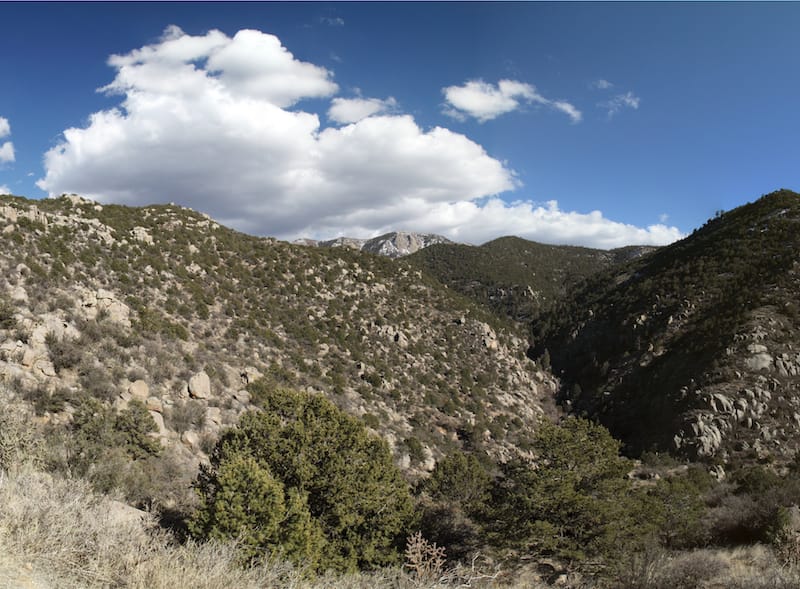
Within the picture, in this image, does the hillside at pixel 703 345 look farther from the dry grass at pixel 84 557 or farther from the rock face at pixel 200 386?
the dry grass at pixel 84 557

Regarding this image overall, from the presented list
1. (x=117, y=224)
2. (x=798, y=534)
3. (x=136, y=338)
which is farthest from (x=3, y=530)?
(x=117, y=224)

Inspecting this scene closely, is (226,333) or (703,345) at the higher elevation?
(226,333)

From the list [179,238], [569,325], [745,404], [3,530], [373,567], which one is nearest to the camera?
[3,530]

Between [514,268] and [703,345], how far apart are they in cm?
4949

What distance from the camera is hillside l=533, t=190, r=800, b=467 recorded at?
31.2m

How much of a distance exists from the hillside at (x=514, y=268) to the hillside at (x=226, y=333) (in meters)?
20.3

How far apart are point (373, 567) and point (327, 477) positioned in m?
2.92

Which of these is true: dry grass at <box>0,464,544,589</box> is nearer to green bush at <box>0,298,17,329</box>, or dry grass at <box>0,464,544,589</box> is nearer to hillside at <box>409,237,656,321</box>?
green bush at <box>0,298,17,329</box>

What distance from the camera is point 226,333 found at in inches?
1107

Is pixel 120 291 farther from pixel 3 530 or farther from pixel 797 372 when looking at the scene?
pixel 797 372

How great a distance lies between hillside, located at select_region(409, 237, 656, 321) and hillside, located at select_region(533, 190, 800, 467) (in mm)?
9778

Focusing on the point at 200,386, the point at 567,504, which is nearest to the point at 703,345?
the point at 567,504

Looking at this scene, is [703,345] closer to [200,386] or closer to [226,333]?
[226,333]

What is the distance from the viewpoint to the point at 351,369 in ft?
108
